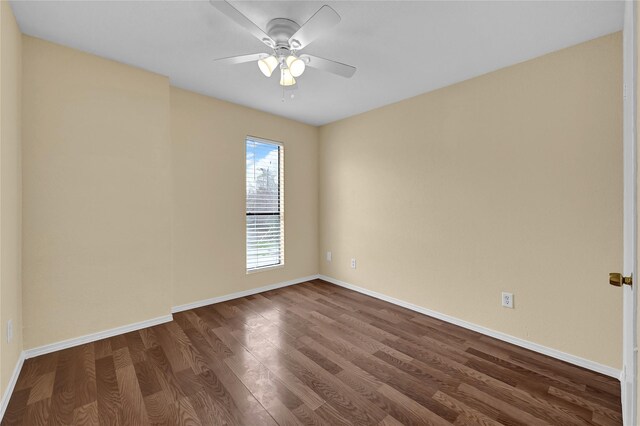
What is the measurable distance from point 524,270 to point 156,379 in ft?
9.73

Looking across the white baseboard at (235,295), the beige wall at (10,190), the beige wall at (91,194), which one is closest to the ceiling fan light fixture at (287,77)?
the beige wall at (91,194)

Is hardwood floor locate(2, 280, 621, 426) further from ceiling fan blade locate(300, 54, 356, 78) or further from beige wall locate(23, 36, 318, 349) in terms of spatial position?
ceiling fan blade locate(300, 54, 356, 78)

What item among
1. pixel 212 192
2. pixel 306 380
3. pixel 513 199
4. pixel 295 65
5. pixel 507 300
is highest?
pixel 295 65

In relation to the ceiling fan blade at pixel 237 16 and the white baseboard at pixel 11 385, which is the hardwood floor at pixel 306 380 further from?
the ceiling fan blade at pixel 237 16

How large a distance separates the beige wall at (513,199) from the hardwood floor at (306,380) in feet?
1.35

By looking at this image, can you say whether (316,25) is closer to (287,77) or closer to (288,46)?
(288,46)

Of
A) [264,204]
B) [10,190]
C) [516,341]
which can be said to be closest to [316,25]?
[10,190]

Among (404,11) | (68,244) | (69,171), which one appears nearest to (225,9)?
(404,11)

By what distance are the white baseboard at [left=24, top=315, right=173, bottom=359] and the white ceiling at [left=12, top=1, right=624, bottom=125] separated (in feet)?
7.84

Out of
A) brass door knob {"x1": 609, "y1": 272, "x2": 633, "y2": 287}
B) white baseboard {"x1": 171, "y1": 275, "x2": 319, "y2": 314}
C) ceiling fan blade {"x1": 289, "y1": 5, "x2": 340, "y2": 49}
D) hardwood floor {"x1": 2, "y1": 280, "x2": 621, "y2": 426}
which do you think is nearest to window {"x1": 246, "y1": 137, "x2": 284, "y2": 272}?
white baseboard {"x1": 171, "y1": 275, "x2": 319, "y2": 314}

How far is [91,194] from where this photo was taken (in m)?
2.37

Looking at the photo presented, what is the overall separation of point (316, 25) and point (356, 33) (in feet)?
1.76

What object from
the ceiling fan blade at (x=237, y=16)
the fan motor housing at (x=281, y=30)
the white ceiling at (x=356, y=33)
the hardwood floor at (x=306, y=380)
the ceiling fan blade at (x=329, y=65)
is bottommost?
the hardwood floor at (x=306, y=380)

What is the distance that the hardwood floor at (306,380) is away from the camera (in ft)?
5.19
